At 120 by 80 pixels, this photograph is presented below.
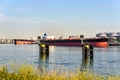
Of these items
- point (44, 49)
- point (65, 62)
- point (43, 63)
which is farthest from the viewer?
point (44, 49)

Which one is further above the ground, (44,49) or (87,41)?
(87,41)

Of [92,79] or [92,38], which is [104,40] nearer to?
[92,38]

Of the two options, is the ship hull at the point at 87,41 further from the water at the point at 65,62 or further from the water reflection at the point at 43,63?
the water at the point at 65,62

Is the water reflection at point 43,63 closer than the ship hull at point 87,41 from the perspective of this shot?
Yes

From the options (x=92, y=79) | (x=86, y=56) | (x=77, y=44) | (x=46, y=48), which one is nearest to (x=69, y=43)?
(x=77, y=44)

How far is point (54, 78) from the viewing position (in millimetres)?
17953

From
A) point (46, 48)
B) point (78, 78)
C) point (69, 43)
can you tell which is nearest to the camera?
point (78, 78)

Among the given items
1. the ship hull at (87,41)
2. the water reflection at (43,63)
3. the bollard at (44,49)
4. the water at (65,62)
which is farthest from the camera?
the ship hull at (87,41)

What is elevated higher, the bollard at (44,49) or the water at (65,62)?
the bollard at (44,49)

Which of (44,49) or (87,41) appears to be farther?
(87,41)

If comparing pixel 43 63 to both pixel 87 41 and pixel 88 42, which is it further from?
pixel 87 41

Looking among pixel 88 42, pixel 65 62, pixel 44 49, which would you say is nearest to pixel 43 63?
pixel 65 62

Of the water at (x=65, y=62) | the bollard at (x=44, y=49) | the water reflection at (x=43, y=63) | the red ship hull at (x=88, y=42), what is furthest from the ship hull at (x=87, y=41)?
the water at (x=65, y=62)

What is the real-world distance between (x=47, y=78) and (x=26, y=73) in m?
1.29
